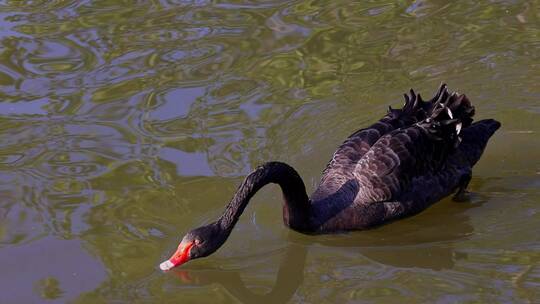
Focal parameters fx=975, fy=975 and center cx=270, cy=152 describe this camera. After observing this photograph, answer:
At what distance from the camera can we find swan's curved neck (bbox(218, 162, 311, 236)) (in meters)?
6.36

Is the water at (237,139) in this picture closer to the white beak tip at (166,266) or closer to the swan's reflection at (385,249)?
the swan's reflection at (385,249)

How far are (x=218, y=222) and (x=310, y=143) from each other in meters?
1.85

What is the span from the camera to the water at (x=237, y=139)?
20.6 ft

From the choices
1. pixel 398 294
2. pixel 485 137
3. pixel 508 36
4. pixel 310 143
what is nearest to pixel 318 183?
pixel 310 143

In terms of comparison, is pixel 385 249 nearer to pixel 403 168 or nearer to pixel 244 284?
pixel 403 168

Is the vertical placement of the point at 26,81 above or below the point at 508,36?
below

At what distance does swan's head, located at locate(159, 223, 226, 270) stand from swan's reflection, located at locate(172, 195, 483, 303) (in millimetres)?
201

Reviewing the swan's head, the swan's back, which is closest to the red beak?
the swan's head

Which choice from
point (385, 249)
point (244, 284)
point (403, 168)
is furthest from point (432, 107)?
point (244, 284)

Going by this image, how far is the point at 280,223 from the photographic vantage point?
22.9 ft

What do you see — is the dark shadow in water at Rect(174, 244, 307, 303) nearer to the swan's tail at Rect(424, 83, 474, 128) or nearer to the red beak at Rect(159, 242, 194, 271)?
the red beak at Rect(159, 242, 194, 271)

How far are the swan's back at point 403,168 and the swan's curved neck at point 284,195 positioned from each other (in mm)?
187

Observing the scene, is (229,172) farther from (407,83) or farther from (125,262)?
(407,83)

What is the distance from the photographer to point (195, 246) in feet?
20.3
